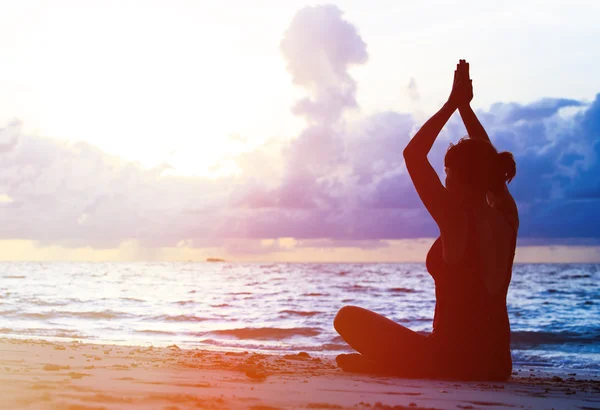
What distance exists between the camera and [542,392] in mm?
4418

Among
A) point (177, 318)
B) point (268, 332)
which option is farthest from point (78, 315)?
point (268, 332)

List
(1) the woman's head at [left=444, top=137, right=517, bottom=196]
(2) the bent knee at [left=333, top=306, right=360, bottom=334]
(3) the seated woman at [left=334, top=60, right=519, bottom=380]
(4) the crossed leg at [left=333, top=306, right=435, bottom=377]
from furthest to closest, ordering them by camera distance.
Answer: (2) the bent knee at [left=333, top=306, right=360, bottom=334]
(4) the crossed leg at [left=333, top=306, right=435, bottom=377]
(1) the woman's head at [left=444, top=137, right=517, bottom=196]
(3) the seated woman at [left=334, top=60, right=519, bottom=380]

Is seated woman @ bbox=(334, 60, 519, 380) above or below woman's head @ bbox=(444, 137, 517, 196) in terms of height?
below

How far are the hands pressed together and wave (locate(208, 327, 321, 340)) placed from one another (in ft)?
26.3

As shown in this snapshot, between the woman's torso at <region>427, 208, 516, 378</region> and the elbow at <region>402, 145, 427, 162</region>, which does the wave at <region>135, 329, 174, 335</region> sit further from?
the elbow at <region>402, 145, 427, 162</region>

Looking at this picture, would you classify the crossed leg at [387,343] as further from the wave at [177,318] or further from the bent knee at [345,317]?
the wave at [177,318]

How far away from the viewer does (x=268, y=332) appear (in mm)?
11805

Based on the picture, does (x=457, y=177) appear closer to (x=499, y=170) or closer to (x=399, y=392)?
(x=499, y=170)

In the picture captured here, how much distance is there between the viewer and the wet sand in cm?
338

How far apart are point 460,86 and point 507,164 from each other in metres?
0.60

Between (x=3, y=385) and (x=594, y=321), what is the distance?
47.0 ft

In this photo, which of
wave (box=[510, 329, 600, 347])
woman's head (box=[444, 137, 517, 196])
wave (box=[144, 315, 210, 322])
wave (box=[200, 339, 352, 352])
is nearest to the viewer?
woman's head (box=[444, 137, 517, 196])

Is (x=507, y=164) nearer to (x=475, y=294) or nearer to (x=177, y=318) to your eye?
(x=475, y=294)

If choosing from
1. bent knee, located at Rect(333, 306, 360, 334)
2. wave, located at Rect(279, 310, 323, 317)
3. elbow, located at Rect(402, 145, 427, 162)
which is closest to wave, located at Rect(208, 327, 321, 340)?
wave, located at Rect(279, 310, 323, 317)
